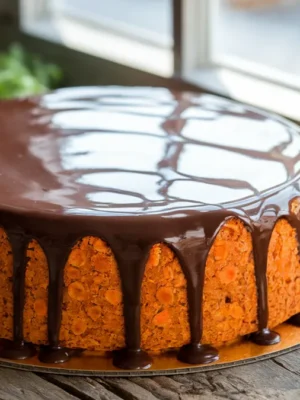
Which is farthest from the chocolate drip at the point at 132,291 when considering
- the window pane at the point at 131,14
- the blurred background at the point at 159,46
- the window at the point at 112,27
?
the window pane at the point at 131,14

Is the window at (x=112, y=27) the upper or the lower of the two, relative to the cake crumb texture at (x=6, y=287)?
upper

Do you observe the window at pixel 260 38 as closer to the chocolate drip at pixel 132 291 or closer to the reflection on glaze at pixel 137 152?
the reflection on glaze at pixel 137 152

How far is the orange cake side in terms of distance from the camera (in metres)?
1.62

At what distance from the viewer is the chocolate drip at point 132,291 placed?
5.28 feet

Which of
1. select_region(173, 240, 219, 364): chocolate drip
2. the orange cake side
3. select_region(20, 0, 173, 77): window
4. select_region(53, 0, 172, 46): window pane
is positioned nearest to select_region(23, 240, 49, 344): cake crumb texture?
the orange cake side

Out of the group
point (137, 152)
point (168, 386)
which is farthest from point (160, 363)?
point (137, 152)

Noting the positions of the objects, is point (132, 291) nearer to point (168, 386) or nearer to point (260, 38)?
point (168, 386)

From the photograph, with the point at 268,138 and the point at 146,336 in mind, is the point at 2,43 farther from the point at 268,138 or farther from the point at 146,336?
the point at 146,336

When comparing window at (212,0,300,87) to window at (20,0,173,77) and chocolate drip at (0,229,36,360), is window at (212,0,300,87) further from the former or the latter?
chocolate drip at (0,229,36,360)

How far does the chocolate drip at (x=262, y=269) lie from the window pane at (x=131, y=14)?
1.76 m

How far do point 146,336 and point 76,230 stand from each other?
0.82ft

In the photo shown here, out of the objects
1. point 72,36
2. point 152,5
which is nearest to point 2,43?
point 72,36

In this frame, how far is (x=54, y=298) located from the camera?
5.38 feet

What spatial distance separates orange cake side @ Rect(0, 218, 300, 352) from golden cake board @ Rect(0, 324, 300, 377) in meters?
0.02
